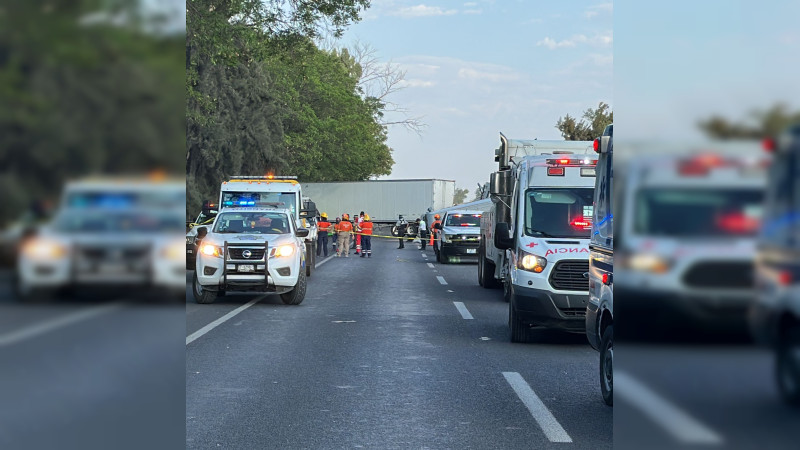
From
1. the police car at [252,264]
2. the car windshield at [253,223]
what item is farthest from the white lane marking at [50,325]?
the car windshield at [253,223]

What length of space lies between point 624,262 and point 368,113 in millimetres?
74063

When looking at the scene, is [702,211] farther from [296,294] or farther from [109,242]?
[296,294]

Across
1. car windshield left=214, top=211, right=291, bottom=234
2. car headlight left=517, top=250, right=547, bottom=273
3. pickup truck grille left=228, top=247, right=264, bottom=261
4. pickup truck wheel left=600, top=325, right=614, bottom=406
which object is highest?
car windshield left=214, top=211, right=291, bottom=234

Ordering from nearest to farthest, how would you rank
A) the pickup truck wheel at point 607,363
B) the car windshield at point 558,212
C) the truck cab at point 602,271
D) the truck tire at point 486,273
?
1. the truck cab at point 602,271
2. the pickup truck wheel at point 607,363
3. the car windshield at point 558,212
4. the truck tire at point 486,273

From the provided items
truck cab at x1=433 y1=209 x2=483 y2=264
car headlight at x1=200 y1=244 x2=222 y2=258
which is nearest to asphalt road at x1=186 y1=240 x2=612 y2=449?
car headlight at x1=200 y1=244 x2=222 y2=258

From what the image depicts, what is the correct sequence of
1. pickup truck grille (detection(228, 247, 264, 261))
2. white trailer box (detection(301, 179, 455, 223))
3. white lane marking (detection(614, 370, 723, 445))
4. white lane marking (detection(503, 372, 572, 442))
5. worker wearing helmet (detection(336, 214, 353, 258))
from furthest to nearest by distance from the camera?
white trailer box (detection(301, 179, 455, 223))
worker wearing helmet (detection(336, 214, 353, 258))
pickup truck grille (detection(228, 247, 264, 261))
white lane marking (detection(503, 372, 572, 442))
white lane marking (detection(614, 370, 723, 445))

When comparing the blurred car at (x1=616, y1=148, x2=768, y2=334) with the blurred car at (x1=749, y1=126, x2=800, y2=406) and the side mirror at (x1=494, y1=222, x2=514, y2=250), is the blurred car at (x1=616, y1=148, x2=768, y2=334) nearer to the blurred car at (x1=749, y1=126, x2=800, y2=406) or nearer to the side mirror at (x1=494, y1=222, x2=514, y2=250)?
the blurred car at (x1=749, y1=126, x2=800, y2=406)

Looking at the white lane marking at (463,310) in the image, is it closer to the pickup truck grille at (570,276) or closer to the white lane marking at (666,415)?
the pickup truck grille at (570,276)

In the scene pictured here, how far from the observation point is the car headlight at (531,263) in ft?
38.4

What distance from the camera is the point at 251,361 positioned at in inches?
416

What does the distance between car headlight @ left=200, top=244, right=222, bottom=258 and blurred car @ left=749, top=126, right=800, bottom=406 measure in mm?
16239

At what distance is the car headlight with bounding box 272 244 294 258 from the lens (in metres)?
17.1

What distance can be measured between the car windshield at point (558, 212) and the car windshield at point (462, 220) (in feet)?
66.2

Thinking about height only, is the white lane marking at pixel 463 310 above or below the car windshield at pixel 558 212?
below
